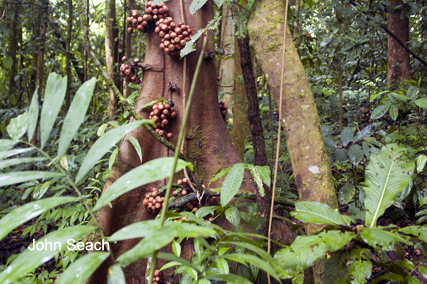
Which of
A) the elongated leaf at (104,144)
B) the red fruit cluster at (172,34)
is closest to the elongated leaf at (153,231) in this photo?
the elongated leaf at (104,144)

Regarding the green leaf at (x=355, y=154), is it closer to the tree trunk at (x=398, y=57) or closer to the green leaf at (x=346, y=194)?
the green leaf at (x=346, y=194)

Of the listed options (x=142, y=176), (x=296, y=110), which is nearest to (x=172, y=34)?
(x=296, y=110)

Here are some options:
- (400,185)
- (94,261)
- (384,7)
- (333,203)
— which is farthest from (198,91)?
(384,7)

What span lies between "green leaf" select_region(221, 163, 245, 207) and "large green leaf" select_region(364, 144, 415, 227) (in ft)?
1.39

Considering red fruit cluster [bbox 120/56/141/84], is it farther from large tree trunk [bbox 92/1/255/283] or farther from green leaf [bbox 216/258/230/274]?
green leaf [bbox 216/258/230/274]

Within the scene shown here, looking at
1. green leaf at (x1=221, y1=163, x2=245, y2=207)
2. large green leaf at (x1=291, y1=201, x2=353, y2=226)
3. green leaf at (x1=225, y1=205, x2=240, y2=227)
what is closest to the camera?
large green leaf at (x1=291, y1=201, x2=353, y2=226)

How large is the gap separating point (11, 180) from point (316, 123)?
3.01 ft

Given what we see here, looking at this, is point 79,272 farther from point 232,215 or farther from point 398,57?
point 398,57

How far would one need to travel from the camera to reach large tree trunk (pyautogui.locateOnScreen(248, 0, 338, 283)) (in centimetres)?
95

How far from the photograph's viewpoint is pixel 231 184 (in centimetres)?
102

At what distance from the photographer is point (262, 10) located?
3.66 ft

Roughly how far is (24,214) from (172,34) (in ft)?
4.20

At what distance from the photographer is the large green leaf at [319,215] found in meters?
0.73

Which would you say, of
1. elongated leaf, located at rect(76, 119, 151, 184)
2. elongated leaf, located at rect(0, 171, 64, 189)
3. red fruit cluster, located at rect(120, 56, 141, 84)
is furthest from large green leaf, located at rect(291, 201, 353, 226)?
red fruit cluster, located at rect(120, 56, 141, 84)
